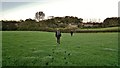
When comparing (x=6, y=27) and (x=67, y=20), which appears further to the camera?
Answer: (x=67, y=20)

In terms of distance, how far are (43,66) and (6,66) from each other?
290cm

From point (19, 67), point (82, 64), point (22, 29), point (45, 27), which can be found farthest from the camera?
point (22, 29)

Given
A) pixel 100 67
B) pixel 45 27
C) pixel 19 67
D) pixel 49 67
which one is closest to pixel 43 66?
pixel 49 67

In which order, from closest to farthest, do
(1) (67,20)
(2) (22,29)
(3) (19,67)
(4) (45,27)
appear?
(3) (19,67), (4) (45,27), (2) (22,29), (1) (67,20)

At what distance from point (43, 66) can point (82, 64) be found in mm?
3213

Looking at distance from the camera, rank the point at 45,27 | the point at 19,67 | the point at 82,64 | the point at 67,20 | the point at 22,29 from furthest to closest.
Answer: the point at 67,20 < the point at 22,29 < the point at 45,27 < the point at 82,64 < the point at 19,67

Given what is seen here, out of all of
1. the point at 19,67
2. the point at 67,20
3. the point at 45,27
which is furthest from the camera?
the point at 67,20

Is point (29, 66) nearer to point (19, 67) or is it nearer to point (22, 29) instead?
point (19, 67)

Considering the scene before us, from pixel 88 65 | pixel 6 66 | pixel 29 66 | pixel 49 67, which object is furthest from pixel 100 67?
pixel 6 66

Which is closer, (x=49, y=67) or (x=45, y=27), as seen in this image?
(x=49, y=67)

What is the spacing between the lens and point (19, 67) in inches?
690

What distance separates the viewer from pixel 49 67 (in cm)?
1759

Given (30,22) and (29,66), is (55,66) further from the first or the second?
(30,22)

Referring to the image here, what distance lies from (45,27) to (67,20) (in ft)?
75.5
